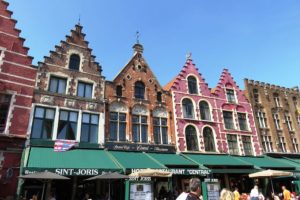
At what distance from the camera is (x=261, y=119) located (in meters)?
26.2

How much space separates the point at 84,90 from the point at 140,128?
4932 mm

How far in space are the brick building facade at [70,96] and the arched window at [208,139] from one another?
903 centimetres

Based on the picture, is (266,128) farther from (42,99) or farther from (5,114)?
(5,114)

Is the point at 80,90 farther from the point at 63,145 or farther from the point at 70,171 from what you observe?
the point at 70,171

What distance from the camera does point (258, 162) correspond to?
68.3 ft

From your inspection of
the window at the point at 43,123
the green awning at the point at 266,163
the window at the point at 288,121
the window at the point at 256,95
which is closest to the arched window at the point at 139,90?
the window at the point at 43,123

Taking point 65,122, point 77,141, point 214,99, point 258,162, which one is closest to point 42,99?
point 65,122

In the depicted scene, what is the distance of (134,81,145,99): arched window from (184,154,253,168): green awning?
19.1 feet

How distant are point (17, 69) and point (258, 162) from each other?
62.3 feet

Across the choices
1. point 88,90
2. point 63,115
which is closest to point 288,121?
point 88,90

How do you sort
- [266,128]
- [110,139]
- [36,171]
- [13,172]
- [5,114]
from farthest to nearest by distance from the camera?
[266,128] < [110,139] < [5,114] < [13,172] < [36,171]

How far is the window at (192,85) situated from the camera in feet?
77.3

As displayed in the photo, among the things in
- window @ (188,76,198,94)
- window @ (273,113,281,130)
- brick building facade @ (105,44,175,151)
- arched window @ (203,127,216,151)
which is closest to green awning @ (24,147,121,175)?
brick building facade @ (105,44,175,151)

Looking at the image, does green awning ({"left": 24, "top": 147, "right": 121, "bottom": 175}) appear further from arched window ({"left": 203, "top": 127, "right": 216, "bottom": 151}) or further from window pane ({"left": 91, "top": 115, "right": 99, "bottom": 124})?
arched window ({"left": 203, "top": 127, "right": 216, "bottom": 151})
